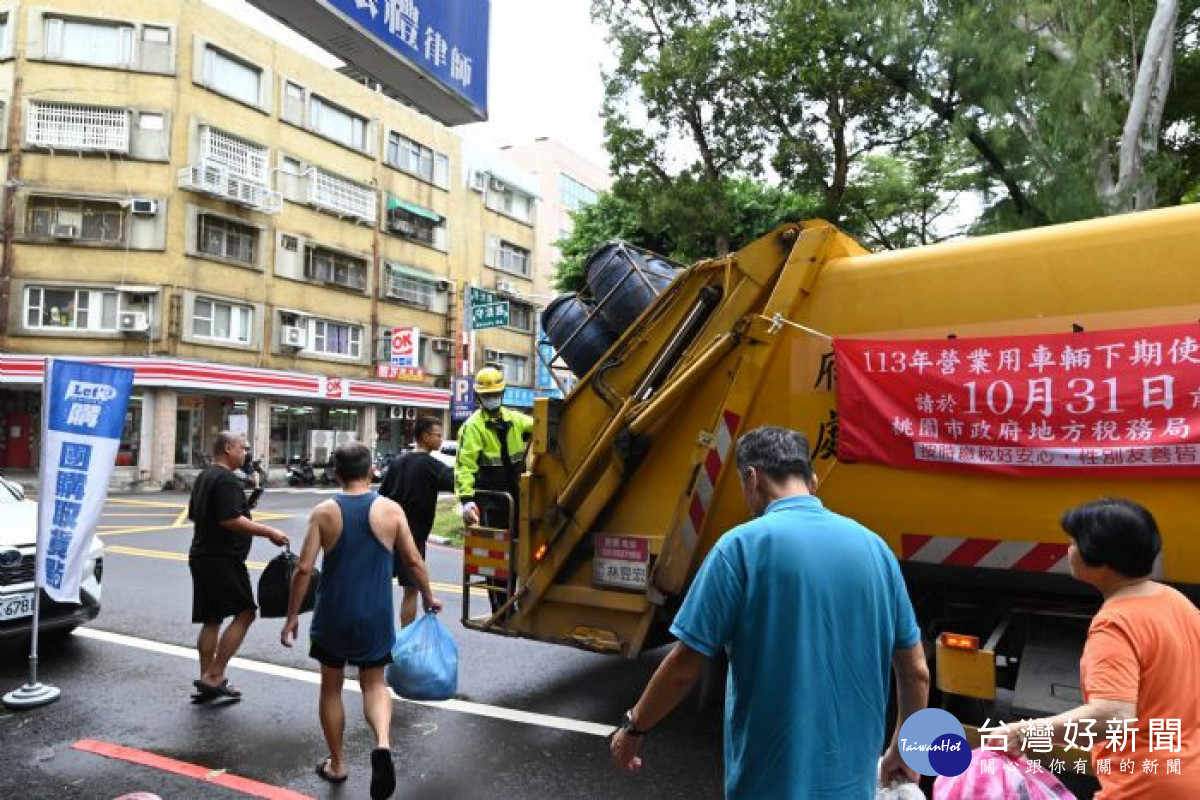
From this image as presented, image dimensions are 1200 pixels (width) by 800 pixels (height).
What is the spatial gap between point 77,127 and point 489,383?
24.2 metres

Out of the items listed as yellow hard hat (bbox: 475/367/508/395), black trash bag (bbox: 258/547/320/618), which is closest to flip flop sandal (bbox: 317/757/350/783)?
black trash bag (bbox: 258/547/320/618)

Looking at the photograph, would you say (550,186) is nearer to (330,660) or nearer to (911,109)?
(911,109)

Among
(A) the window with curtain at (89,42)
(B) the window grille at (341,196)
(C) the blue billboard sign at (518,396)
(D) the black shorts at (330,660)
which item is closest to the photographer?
(D) the black shorts at (330,660)

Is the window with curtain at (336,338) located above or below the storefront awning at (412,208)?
below

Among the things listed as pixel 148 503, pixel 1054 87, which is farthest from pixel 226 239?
pixel 1054 87

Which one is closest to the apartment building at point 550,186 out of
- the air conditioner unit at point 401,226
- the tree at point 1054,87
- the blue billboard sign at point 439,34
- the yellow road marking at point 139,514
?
the air conditioner unit at point 401,226

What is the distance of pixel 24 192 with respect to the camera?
23.1m

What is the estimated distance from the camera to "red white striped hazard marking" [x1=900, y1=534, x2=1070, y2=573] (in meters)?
3.31

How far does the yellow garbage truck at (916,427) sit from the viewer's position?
317 centimetres

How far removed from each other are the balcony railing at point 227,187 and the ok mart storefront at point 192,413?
5.29 meters

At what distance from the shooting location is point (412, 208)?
107 feet

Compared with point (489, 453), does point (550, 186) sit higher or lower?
higher

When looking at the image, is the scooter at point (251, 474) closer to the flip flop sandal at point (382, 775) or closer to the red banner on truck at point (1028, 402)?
the flip flop sandal at point (382, 775)

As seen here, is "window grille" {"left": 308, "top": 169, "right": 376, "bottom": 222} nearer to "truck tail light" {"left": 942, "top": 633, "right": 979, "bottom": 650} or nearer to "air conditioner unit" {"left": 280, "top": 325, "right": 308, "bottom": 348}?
"air conditioner unit" {"left": 280, "top": 325, "right": 308, "bottom": 348}
